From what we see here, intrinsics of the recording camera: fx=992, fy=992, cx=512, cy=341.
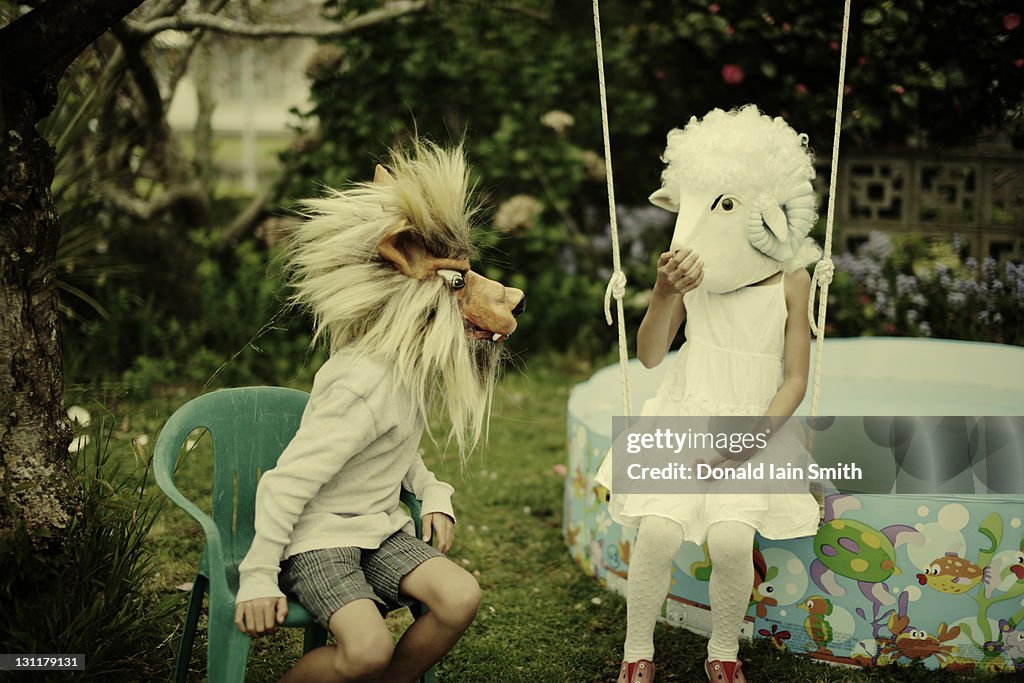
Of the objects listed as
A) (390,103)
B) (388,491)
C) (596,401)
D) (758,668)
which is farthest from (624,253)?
(388,491)

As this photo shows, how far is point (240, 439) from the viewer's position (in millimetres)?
2219

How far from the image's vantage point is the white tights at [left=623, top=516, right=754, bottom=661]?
2.39 meters

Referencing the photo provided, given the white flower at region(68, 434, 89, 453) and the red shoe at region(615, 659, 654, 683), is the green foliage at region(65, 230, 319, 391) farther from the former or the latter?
the red shoe at region(615, 659, 654, 683)

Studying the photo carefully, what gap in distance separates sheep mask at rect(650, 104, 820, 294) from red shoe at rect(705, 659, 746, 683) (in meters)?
0.94

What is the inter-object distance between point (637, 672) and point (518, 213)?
11.5 feet

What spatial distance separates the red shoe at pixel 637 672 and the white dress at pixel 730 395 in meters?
0.32

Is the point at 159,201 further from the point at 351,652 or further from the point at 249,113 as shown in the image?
the point at 249,113

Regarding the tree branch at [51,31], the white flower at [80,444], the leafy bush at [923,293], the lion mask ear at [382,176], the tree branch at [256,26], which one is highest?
the tree branch at [256,26]

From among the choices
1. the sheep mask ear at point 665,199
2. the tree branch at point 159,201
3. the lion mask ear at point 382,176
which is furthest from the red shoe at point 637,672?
the tree branch at point 159,201

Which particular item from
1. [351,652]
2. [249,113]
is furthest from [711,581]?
[249,113]

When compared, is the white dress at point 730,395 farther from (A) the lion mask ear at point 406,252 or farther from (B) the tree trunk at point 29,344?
(B) the tree trunk at point 29,344

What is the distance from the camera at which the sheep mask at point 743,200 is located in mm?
2518

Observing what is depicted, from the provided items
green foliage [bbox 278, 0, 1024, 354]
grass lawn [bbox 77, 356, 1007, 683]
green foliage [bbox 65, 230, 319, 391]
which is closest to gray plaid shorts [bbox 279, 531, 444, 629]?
grass lawn [bbox 77, 356, 1007, 683]

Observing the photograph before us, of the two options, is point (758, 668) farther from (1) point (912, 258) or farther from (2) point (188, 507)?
(1) point (912, 258)
